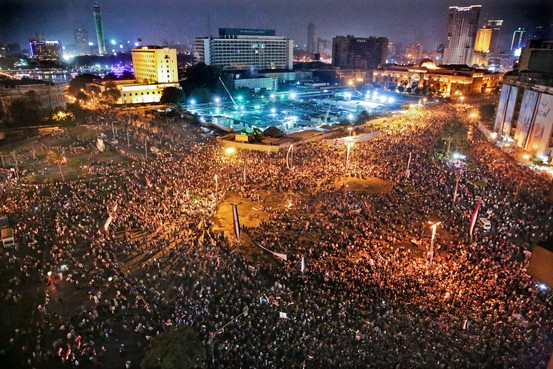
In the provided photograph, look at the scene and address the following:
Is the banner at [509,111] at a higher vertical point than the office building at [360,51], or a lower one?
lower

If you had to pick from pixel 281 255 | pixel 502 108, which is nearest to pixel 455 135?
pixel 502 108

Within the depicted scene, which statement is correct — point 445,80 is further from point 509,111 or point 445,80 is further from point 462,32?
point 462,32

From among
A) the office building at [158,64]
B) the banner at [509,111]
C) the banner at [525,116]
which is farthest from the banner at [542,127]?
the office building at [158,64]

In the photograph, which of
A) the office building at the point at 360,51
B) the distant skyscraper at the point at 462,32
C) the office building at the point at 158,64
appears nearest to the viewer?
the office building at the point at 158,64

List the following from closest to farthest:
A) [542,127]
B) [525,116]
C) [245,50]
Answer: [542,127] < [525,116] < [245,50]

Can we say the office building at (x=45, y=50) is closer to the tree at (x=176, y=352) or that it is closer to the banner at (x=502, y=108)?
the banner at (x=502, y=108)

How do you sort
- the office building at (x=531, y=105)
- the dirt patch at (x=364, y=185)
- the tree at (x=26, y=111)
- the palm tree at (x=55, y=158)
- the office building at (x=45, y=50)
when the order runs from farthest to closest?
the office building at (x=45, y=50) → the tree at (x=26, y=111) → the office building at (x=531, y=105) → the palm tree at (x=55, y=158) → the dirt patch at (x=364, y=185)
